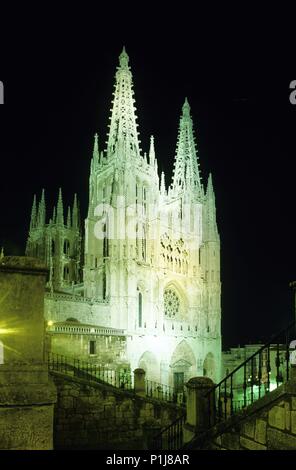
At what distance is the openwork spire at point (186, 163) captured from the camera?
1977 inches

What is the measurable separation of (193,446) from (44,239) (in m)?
47.2

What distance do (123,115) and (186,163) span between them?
10874mm

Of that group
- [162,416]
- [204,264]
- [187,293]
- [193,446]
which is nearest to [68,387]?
[162,416]

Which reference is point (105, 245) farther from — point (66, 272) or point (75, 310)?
point (66, 272)

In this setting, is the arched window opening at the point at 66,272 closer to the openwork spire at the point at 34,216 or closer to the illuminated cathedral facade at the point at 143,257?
the illuminated cathedral facade at the point at 143,257

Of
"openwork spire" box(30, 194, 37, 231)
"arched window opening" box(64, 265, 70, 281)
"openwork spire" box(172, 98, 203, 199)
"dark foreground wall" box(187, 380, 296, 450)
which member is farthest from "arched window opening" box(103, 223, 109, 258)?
"dark foreground wall" box(187, 380, 296, 450)

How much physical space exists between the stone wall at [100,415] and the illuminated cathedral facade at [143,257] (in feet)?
53.6

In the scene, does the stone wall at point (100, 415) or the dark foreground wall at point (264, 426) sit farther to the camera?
the stone wall at point (100, 415)

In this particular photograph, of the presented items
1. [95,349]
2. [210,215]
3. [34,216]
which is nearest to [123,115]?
[210,215]

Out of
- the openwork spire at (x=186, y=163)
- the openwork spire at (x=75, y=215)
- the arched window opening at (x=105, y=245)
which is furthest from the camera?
the openwork spire at (x=75, y=215)

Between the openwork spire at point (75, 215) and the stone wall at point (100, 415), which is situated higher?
the openwork spire at point (75, 215)

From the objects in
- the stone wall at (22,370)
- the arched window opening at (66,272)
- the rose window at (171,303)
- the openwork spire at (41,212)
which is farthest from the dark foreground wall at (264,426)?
the openwork spire at (41,212)

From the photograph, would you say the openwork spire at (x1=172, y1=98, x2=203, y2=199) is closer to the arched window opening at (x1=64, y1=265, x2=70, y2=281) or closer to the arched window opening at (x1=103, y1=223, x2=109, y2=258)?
the arched window opening at (x1=103, y1=223, x2=109, y2=258)

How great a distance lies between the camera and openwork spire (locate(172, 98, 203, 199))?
1977 inches
